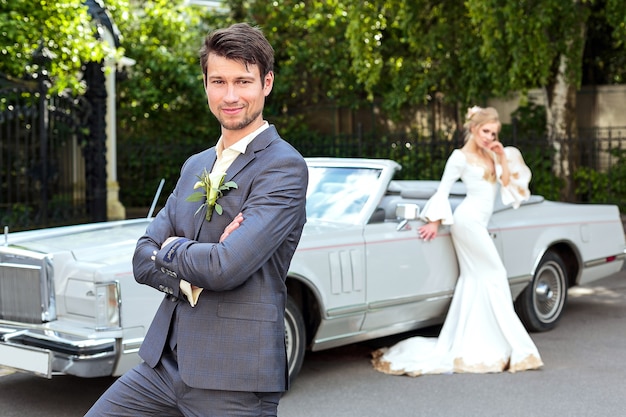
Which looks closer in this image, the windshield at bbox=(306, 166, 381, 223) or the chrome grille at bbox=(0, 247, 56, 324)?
the chrome grille at bbox=(0, 247, 56, 324)

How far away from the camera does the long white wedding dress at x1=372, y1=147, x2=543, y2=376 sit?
6438mm

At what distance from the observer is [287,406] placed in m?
5.60

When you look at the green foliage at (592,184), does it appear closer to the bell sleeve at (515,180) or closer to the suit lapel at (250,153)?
the bell sleeve at (515,180)

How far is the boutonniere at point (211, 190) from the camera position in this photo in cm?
263

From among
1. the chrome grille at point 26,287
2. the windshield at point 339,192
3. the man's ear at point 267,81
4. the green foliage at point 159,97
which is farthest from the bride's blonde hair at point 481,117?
the green foliage at point 159,97

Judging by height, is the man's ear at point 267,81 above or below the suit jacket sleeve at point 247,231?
above

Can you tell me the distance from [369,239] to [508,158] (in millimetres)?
1714

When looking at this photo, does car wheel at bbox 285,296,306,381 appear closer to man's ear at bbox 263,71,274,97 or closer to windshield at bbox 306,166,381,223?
windshield at bbox 306,166,381,223

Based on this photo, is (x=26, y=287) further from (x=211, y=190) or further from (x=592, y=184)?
(x=592, y=184)

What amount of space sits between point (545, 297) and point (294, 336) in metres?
2.83

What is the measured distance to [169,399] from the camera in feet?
8.71

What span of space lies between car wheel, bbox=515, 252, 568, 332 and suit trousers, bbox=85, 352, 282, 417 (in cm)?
527

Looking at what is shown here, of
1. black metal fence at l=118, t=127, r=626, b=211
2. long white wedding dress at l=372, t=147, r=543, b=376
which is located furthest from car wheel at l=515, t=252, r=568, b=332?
black metal fence at l=118, t=127, r=626, b=211

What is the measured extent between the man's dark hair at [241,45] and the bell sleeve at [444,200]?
4327 mm
